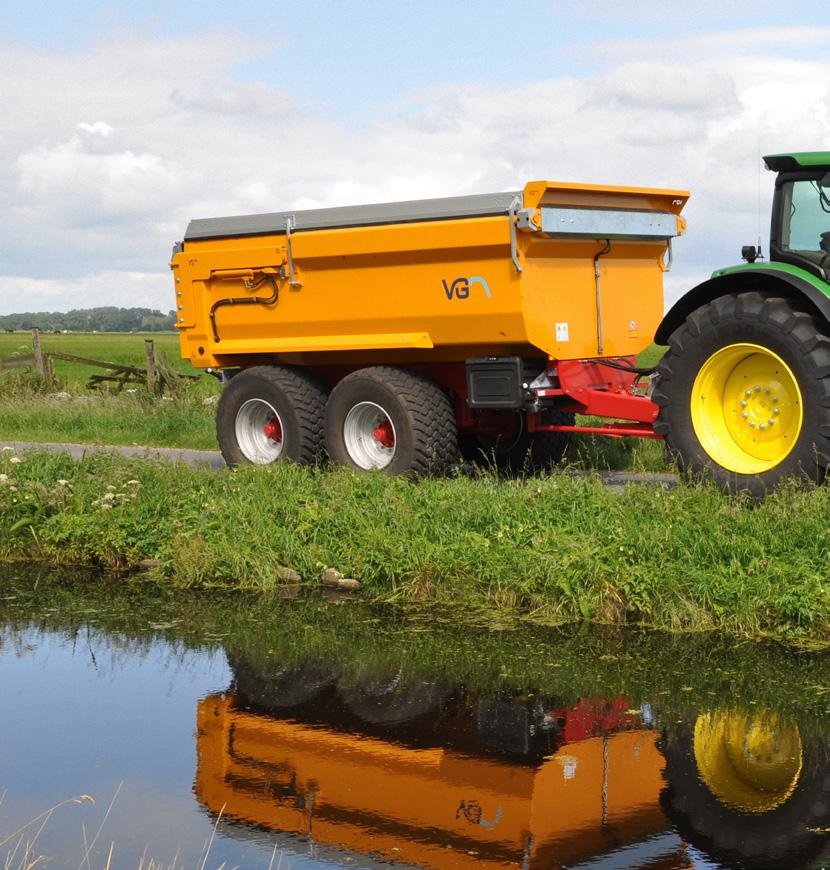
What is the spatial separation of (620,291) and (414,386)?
6.68 feet

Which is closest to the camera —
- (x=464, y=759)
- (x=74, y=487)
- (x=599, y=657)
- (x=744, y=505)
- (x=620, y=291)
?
(x=464, y=759)

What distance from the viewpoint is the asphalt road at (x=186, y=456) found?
12.4 metres

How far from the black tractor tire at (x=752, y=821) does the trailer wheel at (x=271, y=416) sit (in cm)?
746

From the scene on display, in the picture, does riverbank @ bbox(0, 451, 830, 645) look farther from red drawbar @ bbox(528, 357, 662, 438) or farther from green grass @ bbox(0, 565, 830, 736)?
red drawbar @ bbox(528, 357, 662, 438)

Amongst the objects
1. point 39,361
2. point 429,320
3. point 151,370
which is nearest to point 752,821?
point 429,320

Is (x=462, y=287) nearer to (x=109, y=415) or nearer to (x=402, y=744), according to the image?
(x=402, y=744)

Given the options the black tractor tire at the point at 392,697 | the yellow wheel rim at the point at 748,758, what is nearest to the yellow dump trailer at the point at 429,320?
the black tractor tire at the point at 392,697

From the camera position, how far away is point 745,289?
10.2 metres

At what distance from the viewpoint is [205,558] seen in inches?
383

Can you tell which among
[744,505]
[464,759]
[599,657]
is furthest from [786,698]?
[744,505]

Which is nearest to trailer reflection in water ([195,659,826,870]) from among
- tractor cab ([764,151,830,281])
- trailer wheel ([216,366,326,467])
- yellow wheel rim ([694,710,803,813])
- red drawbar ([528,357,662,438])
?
yellow wheel rim ([694,710,803,813])

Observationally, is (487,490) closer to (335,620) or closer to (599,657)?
(335,620)

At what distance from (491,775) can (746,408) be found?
17.2 ft

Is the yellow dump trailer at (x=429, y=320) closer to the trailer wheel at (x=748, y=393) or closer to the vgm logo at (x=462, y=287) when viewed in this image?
the vgm logo at (x=462, y=287)
